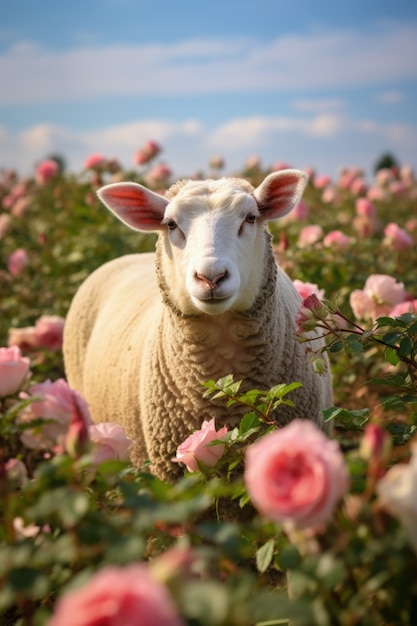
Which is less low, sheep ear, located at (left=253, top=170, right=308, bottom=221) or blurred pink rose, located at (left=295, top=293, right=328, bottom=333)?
sheep ear, located at (left=253, top=170, right=308, bottom=221)

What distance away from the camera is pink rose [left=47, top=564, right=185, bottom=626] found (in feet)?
2.63

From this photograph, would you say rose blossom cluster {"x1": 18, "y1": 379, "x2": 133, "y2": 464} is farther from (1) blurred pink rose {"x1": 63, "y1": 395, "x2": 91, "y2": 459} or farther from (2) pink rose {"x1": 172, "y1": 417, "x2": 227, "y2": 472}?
(1) blurred pink rose {"x1": 63, "y1": 395, "x2": 91, "y2": 459}

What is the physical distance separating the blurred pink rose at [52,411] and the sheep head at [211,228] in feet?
2.56

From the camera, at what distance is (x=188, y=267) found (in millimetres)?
2322

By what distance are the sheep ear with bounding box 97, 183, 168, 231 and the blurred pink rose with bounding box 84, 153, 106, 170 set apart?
3762 mm

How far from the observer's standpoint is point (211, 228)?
2.39 m

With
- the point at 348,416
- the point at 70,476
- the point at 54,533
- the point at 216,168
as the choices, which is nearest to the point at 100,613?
the point at 70,476

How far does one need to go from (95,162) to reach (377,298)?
421 centimetres

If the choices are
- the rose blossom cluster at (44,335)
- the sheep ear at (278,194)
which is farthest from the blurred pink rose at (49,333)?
the sheep ear at (278,194)

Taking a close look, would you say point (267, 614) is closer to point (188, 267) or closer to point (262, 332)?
point (188, 267)

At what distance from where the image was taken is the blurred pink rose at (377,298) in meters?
2.78

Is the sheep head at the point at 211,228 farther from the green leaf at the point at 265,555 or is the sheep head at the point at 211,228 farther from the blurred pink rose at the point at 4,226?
the blurred pink rose at the point at 4,226

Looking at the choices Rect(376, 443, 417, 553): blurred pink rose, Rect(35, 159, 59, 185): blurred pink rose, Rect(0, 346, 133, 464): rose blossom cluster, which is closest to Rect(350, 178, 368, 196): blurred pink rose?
Rect(35, 159, 59, 185): blurred pink rose

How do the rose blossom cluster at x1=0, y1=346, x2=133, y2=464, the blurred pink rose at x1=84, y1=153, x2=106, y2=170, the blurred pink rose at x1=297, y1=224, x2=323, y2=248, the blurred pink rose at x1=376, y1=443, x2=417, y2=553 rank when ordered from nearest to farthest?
1. the blurred pink rose at x1=376, y1=443, x2=417, y2=553
2. the rose blossom cluster at x1=0, y1=346, x2=133, y2=464
3. the blurred pink rose at x1=297, y1=224, x2=323, y2=248
4. the blurred pink rose at x1=84, y1=153, x2=106, y2=170
